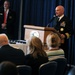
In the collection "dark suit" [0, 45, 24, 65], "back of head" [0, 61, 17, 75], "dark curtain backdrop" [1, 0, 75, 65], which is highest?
"dark curtain backdrop" [1, 0, 75, 65]

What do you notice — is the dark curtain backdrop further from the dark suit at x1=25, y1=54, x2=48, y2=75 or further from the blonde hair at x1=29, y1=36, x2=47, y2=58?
the dark suit at x1=25, y1=54, x2=48, y2=75

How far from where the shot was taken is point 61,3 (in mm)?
7086

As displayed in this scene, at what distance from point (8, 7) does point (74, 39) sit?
223 centimetres

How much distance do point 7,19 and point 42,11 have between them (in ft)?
3.61

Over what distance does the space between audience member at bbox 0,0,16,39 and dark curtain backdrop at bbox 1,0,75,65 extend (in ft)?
1.62

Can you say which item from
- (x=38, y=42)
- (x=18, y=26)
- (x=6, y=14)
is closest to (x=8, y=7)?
(x=6, y=14)

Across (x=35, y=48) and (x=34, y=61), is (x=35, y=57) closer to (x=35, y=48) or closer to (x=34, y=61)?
(x=34, y=61)

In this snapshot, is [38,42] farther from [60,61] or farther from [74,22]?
[74,22]

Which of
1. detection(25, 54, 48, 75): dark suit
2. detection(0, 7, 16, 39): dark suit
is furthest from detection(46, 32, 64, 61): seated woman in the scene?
detection(0, 7, 16, 39): dark suit

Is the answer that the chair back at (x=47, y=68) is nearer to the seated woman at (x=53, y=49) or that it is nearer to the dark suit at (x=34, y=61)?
the dark suit at (x=34, y=61)

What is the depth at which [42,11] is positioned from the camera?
7.71m

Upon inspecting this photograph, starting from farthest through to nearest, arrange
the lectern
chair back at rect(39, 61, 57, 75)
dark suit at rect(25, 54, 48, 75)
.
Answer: the lectern
dark suit at rect(25, 54, 48, 75)
chair back at rect(39, 61, 57, 75)

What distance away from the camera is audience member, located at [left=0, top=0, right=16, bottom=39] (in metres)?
7.38

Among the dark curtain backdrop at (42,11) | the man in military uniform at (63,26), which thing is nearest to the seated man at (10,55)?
the man in military uniform at (63,26)
